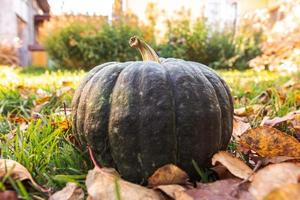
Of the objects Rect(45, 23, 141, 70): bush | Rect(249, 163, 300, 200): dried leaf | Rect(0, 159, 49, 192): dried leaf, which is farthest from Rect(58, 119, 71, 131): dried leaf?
Rect(45, 23, 141, 70): bush

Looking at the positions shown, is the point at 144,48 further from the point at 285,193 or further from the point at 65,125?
the point at 285,193

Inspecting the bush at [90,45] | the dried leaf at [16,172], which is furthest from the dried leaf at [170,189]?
the bush at [90,45]

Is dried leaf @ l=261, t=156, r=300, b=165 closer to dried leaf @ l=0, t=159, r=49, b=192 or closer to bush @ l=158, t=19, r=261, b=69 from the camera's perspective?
dried leaf @ l=0, t=159, r=49, b=192

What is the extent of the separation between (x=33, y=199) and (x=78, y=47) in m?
8.41

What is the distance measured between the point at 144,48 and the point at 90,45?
26.3 feet

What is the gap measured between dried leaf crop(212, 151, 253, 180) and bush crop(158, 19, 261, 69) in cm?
850

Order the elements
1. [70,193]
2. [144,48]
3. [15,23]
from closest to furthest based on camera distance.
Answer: [70,193], [144,48], [15,23]

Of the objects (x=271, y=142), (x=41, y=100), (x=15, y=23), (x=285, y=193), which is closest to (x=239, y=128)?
(x=271, y=142)

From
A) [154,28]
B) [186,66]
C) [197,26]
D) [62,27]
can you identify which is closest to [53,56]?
[62,27]

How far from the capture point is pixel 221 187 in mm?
992

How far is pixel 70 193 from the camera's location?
101 centimetres

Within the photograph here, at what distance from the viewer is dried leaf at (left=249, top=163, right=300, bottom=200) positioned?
2.84ft

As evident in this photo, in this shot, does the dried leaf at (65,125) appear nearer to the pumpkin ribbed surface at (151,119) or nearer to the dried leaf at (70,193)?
the pumpkin ribbed surface at (151,119)

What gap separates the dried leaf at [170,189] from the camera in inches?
38.7
